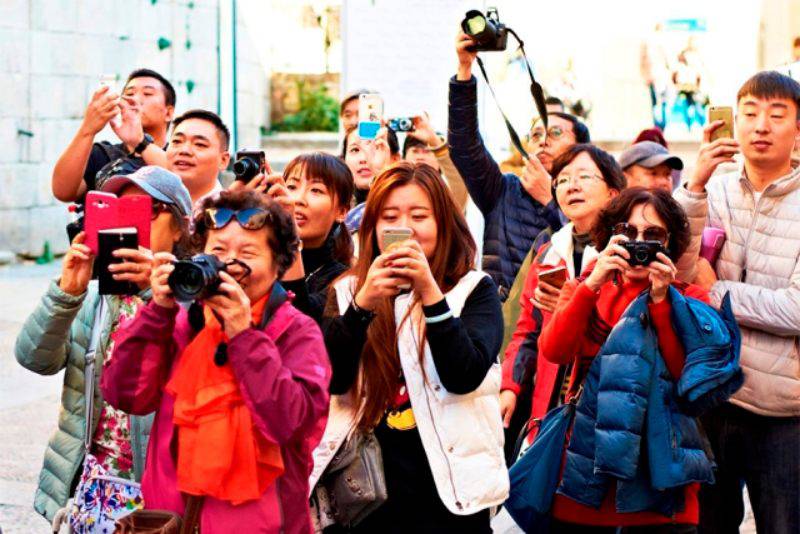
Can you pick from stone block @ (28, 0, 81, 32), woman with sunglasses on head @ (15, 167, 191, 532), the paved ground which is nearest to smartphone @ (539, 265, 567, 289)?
woman with sunglasses on head @ (15, 167, 191, 532)

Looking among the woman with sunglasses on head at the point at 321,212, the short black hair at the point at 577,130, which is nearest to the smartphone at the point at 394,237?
the woman with sunglasses on head at the point at 321,212

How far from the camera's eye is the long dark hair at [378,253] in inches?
172

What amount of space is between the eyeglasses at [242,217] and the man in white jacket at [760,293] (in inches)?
81.4

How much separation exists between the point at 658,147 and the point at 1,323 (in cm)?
634

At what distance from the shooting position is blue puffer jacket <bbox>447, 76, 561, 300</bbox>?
21.4ft

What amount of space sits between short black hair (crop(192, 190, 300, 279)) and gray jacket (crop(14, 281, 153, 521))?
62 cm

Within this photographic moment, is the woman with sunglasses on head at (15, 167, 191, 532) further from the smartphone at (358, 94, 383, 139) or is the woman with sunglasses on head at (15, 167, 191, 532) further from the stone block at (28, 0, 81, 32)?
the stone block at (28, 0, 81, 32)

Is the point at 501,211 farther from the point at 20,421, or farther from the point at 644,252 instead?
the point at 20,421

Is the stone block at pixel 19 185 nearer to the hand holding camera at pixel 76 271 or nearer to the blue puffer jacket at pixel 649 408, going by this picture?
the hand holding camera at pixel 76 271

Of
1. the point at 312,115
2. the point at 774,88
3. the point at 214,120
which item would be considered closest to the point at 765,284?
A: the point at 774,88

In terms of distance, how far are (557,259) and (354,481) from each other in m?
1.71

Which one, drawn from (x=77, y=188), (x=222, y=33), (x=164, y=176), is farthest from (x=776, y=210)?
(x=222, y=33)

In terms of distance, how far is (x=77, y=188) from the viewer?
612 centimetres

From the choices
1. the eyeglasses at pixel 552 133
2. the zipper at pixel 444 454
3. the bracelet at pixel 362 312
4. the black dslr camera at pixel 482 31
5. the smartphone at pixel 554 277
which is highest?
the black dslr camera at pixel 482 31
